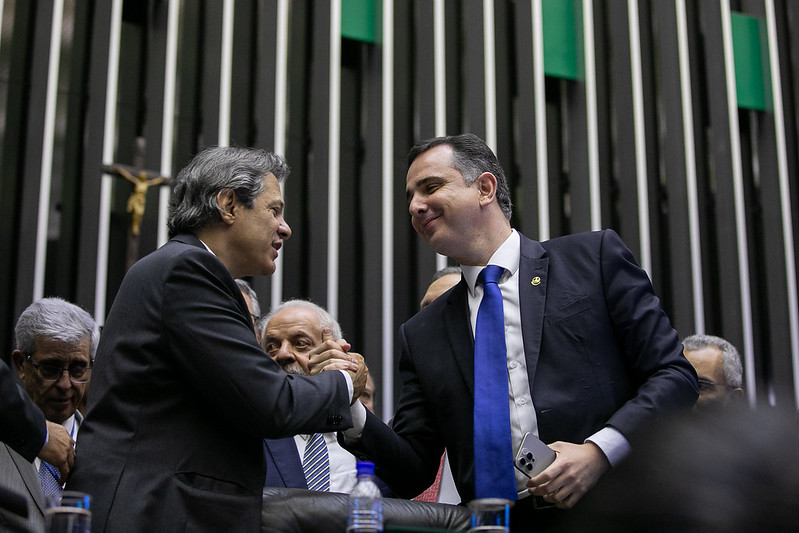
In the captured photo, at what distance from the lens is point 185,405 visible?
2.17m

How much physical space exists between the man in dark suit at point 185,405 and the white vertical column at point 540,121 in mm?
7233

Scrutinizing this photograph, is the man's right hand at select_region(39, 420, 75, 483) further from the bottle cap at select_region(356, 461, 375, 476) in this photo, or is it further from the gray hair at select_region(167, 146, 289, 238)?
the bottle cap at select_region(356, 461, 375, 476)

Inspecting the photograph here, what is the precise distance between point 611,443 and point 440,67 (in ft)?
24.4

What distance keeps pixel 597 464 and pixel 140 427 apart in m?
1.01

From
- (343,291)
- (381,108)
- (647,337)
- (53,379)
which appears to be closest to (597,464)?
(647,337)

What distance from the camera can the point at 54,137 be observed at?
7.89 meters

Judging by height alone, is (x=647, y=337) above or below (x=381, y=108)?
below

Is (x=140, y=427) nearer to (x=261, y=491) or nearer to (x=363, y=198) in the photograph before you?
(x=261, y=491)

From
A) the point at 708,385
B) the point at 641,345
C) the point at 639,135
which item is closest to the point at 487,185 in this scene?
the point at 641,345

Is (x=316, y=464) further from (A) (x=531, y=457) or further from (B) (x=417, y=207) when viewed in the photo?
(A) (x=531, y=457)

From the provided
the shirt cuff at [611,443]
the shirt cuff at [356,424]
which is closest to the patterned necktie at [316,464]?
the shirt cuff at [356,424]

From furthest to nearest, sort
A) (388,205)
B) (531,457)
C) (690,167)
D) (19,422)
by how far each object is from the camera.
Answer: (690,167) → (388,205) → (531,457) → (19,422)

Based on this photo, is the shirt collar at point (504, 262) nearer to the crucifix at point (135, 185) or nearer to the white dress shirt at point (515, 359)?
the white dress shirt at point (515, 359)

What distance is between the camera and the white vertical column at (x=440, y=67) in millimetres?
9203
